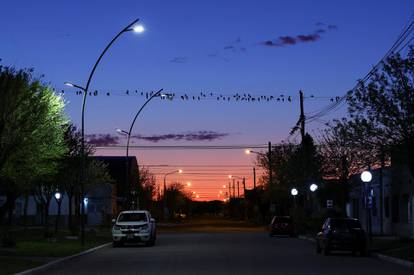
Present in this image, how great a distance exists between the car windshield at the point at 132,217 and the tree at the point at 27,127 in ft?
18.1

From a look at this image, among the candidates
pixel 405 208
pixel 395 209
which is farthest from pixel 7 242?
pixel 395 209

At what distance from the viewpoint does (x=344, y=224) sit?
2986 centimetres

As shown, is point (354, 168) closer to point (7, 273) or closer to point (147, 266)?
point (147, 266)

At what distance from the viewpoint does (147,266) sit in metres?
23.5

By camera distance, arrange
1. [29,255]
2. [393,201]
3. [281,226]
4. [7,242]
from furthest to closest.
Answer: [281,226] → [393,201] → [7,242] → [29,255]

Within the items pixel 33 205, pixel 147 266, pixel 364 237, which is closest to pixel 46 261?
pixel 147 266

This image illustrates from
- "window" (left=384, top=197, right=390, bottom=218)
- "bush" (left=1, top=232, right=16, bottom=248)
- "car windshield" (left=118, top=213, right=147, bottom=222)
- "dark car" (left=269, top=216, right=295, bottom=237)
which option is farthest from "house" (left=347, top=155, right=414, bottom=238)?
"bush" (left=1, top=232, right=16, bottom=248)

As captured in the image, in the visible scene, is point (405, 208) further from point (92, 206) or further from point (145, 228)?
point (92, 206)

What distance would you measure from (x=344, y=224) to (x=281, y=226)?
77.0 ft

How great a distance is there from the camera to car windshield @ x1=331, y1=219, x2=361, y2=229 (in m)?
29.7

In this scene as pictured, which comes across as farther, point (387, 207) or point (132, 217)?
point (387, 207)

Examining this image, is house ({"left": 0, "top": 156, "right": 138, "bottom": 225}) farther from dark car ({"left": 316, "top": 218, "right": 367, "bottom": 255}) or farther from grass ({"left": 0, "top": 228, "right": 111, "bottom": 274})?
dark car ({"left": 316, "top": 218, "right": 367, "bottom": 255})

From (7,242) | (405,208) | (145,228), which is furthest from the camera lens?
(405,208)

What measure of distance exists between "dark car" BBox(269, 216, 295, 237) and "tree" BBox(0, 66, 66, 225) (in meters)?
22.2
